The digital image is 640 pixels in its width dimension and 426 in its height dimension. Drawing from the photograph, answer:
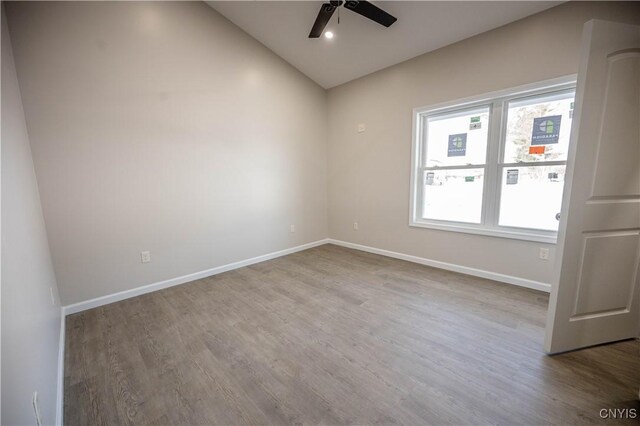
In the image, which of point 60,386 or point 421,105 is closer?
point 60,386

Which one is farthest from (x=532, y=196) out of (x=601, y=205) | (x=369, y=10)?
(x=369, y=10)

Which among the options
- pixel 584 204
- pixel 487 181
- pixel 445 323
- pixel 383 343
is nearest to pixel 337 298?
pixel 383 343

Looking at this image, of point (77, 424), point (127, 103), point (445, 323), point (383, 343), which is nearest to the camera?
point (77, 424)

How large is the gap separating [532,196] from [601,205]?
1.23 metres

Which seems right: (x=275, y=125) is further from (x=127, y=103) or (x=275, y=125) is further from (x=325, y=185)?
(x=127, y=103)

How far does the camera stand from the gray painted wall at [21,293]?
0.88 meters

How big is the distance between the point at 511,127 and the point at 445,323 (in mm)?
2265

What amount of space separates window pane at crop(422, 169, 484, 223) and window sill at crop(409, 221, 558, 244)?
12 cm

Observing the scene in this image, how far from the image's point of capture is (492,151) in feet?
9.61

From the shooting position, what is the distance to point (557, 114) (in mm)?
2553

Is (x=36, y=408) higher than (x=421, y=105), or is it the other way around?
(x=421, y=105)

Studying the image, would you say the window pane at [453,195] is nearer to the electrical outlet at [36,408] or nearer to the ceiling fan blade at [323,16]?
the ceiling fan blade at [323,16]
